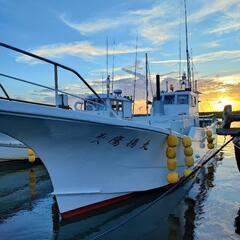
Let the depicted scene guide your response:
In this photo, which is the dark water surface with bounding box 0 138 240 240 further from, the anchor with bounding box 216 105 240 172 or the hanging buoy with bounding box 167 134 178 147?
the anchor with bounding box 216 105 240 172

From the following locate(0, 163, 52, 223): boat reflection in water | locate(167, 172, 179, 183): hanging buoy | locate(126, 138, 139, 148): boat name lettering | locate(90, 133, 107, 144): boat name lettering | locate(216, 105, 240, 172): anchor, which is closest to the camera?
locate(90, 133, 107, 144): boat name lettering

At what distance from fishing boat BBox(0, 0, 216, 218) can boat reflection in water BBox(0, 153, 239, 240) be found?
15.2 inches

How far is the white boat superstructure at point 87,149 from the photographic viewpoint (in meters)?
6.89

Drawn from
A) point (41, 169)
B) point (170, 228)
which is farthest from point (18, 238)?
point (41, 169)

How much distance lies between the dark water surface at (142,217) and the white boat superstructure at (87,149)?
1.50 feet

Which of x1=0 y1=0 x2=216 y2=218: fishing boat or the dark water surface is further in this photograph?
the dark water surface

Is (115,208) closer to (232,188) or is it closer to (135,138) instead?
(135,138)

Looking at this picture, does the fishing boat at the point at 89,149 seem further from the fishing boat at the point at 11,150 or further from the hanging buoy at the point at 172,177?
the fishing boat at the point at 11,150

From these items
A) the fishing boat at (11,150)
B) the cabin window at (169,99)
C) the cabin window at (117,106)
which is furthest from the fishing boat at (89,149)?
the fishing boat at (11,150)

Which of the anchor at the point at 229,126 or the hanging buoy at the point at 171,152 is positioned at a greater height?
the anchor at the point at 229,126

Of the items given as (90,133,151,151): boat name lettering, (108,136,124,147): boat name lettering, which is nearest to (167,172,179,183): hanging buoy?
(90,133,151,151): boat name lettering

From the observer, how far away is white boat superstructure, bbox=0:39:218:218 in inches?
271

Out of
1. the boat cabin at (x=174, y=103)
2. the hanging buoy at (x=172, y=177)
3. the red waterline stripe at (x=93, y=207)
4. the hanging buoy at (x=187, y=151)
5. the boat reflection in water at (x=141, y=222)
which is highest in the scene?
the boat cabin at (x=174, y=103)

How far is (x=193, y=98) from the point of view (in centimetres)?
1811
